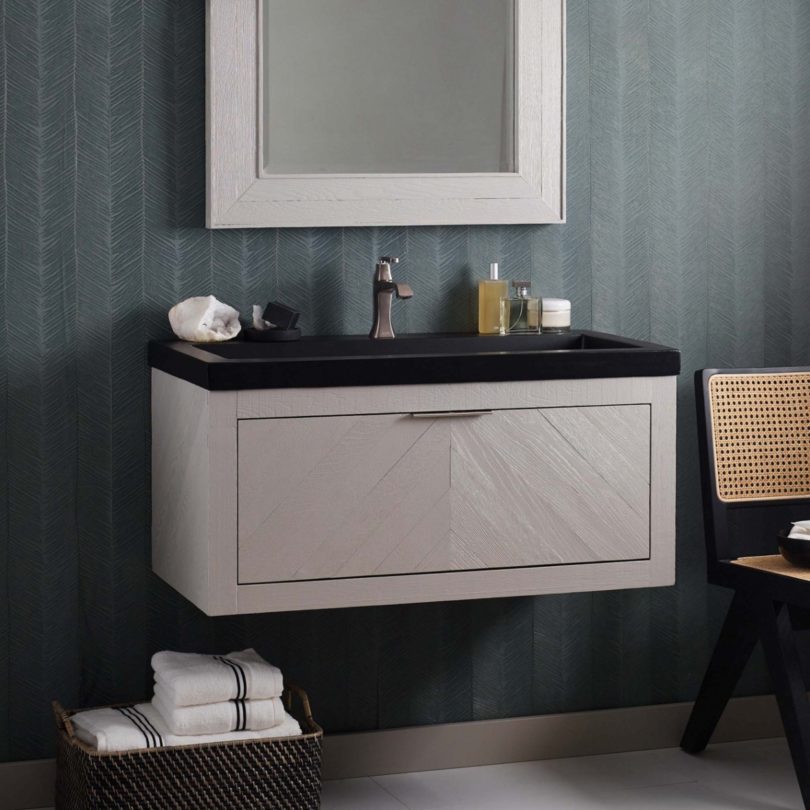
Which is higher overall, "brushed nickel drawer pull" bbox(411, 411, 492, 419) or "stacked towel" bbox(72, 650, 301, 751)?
"brushed nickel drawer pull" bbox(411, 411, 492, 419)

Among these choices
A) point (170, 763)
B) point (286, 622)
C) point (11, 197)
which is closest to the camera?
point (170, 763)

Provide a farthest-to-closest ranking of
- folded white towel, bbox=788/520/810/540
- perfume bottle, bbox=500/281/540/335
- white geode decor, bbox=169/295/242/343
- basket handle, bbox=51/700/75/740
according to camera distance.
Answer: perfume bottle, bbox=500/281/540/335, folded white towel, bbox=788/520/810/540, white geode decor, bbox=169/295/242/343, basket handle, bbox=51/700/75/740

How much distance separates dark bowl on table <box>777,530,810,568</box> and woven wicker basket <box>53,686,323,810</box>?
3.38ft

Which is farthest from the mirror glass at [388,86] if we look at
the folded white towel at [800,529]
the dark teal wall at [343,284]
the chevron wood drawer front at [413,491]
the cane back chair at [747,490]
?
the folded white towel at [800,529]

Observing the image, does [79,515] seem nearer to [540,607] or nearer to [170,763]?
[170,763]

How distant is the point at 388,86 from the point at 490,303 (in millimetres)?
503

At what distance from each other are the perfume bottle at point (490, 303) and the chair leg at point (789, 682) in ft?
2.64

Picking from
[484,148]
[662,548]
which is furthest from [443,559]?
[484,148]

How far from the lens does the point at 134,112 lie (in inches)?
113

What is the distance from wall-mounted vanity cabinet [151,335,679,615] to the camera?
2.56 meters

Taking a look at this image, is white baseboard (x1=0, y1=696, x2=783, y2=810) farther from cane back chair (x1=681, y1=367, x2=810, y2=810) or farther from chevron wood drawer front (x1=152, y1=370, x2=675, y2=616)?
chevron wood drawer front (x1=152, y1=370, x2=675, y2=616)

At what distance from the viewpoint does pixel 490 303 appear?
305 centimetres

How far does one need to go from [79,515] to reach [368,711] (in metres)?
0.76

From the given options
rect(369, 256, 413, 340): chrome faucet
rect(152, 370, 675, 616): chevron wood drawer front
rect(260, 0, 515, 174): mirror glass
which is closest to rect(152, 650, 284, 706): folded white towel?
rect(152, 370, 675, 616): chevron wood drawer front
